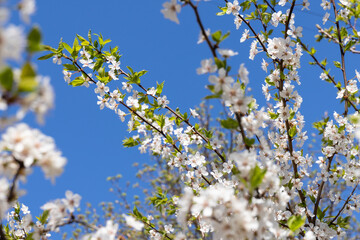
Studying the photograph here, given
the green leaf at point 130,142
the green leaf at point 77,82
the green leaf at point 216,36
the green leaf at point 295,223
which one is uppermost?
the green leaf at point 77,82

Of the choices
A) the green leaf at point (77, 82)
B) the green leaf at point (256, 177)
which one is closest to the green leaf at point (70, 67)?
the green leaf at point (77, 82)

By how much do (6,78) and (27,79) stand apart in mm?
59

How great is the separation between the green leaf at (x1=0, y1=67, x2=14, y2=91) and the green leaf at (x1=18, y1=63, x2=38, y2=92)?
1.2 inches

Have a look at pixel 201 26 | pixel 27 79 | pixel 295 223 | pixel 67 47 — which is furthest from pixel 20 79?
pixel 67 47

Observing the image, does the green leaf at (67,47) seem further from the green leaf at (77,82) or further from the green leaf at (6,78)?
the green leaf at (6,78)

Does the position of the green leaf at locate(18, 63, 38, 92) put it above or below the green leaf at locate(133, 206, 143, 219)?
below

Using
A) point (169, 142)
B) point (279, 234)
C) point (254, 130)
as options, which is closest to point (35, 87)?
point (254, 130)

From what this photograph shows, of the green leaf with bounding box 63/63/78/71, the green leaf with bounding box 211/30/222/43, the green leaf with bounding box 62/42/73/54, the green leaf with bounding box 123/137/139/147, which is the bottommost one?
the green leaf with bounding box 211/30/222/43

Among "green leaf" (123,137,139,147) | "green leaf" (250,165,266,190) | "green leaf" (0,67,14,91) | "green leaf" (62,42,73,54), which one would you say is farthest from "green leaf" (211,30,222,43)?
"green leaf" (123,137,139,147)

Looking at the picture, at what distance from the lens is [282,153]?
3234 millimetres

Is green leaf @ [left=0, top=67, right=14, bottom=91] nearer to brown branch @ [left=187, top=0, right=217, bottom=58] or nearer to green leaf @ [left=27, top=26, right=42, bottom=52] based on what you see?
green leaf @ [left=27, top=26, right=42, bottom=52]

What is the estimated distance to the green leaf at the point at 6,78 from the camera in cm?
99

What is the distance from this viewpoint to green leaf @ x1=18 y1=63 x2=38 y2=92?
3.35ft

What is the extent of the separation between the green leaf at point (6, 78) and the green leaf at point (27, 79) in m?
0.03
